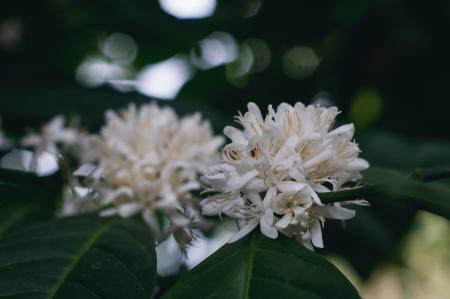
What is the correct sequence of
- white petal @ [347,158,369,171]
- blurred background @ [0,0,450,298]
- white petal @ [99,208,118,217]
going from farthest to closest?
blurred background @ [0,0,450,298] < white petal @ [99,208,118,217] < white petal @ [347,158,369,171]

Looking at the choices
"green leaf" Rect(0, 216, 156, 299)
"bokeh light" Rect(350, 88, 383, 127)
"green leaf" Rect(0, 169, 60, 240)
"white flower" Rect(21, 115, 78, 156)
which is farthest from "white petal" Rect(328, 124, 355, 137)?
"bokeh light" Rect(350, 88, 383, 127)

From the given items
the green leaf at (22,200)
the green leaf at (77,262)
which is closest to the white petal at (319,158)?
the green leaf at (77,262)

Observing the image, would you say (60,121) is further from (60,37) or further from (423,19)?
(423,19)

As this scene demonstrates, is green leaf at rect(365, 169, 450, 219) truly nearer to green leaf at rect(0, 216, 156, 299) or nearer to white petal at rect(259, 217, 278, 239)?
white petal at rect(259, 217, 278, 239)

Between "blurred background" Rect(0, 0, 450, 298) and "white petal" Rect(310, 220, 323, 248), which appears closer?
"white petal" Rect(310, 220, 323, 248)

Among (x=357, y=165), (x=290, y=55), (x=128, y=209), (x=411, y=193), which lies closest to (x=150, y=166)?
(x=128, y=209)

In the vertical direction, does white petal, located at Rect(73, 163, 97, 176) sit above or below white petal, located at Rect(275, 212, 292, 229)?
below

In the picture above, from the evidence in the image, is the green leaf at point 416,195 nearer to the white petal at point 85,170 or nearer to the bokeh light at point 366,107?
the white petal at point 85,170

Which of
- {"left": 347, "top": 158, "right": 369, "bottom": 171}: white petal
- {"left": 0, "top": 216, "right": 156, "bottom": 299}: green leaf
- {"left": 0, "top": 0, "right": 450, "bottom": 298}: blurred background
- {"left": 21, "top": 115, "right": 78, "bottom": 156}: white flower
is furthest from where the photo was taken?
{"left": 0, "top": 0, "right": 450, "bottom": 298}: blurred background

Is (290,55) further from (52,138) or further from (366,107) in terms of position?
(52,138)
